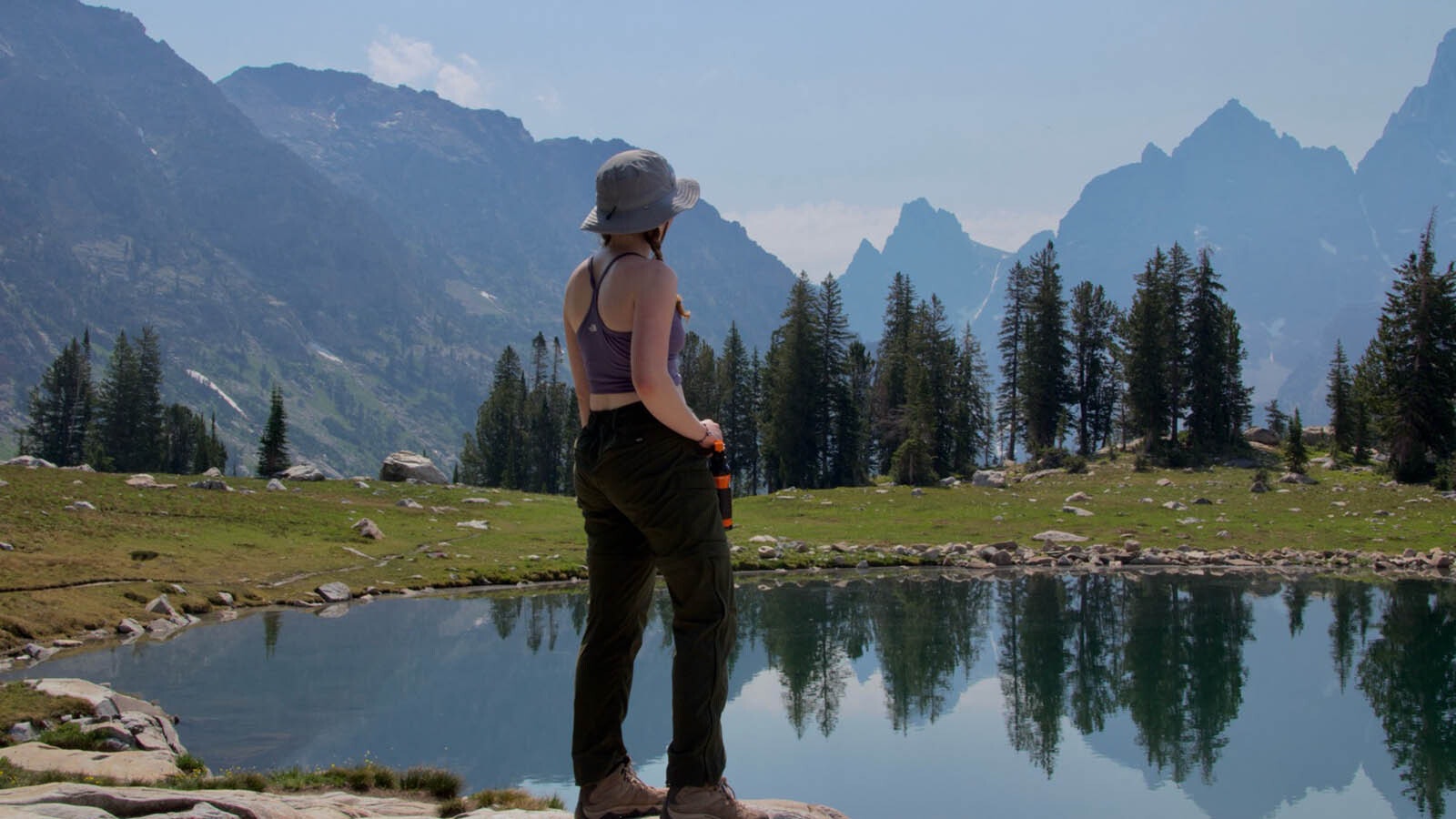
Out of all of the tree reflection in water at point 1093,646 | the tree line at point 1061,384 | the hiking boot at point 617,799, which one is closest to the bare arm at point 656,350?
the hiking boot at point 617,799

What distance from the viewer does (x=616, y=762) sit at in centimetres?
633

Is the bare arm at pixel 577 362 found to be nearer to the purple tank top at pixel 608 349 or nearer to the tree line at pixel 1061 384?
the purple tank top at pixel 608 349

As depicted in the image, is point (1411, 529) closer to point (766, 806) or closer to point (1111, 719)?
point (1111, 719)

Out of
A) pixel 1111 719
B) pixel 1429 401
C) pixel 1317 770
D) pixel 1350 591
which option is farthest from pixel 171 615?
pixel 1429 401

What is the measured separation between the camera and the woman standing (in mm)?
5781

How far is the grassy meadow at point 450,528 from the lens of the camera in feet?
80.1

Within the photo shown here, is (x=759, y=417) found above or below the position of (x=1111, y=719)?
above

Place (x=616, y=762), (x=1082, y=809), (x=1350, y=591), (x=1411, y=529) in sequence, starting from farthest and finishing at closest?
(x=1411, y=529)
(x=1350, y=591)
(x=1082, y=809)
(x=616, y=762)

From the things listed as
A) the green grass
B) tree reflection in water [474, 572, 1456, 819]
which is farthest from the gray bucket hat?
tree reflection in water [474, 572, 1456, 819]

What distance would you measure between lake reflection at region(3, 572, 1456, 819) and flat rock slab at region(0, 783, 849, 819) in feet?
15.1

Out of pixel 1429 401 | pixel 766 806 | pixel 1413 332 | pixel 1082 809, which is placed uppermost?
pixel 1413 332

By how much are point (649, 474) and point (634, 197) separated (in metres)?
1.62

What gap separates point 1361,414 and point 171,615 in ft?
212

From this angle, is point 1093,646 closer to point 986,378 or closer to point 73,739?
point 73,739
